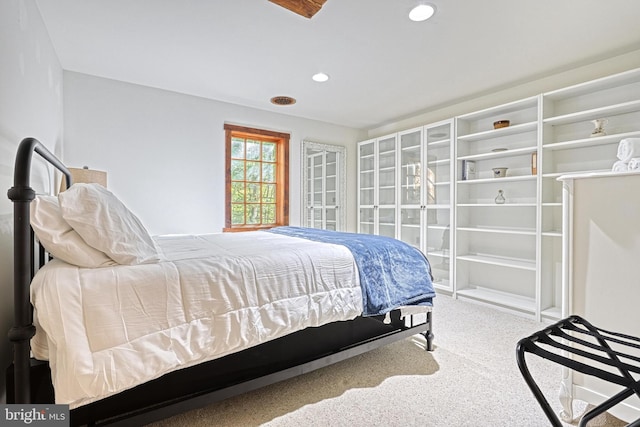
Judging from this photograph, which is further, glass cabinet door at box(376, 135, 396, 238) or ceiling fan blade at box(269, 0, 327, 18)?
glass cabinet door at box(376, 135, 396, 238)

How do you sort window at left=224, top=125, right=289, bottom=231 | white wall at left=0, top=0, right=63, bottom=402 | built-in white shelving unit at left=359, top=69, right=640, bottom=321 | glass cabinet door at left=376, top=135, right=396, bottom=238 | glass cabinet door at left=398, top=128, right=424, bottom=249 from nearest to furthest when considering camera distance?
white wall at left=0, top=0, right=63, bottom=402, built-in white shelving unit at left=359, top=69, right=640, bottom=321, window at left=224, top=125, right=289, bottom=231, glass cabinet door at left=398, top=128, right=424, bottom=249, glass cabinet door at left=376, top=135, right=396, bottom=238

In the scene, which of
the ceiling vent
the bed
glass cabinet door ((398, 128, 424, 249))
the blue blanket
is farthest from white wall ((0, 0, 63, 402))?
glass cabinet door ((398, 128, 424, 249))

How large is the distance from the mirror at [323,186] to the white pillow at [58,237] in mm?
3499

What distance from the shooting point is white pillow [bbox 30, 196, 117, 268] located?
3.95 feet

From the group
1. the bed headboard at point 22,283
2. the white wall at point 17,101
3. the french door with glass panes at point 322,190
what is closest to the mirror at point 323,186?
the french door with glass panes at point 322,190

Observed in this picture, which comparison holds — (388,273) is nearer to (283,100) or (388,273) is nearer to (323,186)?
(283,100)

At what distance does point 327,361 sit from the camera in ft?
6.09

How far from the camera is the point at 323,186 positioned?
4930 mm

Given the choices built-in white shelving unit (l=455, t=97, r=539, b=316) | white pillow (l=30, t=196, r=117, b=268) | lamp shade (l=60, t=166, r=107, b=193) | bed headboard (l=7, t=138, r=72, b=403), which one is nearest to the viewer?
bed headboard (l=7, t=138, r=72, b=403)

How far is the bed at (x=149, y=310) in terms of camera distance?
3.61ft

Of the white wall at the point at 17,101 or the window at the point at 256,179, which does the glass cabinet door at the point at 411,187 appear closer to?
the window at the point at 256,179

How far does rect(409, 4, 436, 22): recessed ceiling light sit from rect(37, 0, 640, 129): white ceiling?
0.05 metres

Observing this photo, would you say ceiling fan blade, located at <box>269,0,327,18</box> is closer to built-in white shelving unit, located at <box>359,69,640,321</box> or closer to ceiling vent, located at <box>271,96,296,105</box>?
ceiling vent, located at <box>271,96,296,105</box>

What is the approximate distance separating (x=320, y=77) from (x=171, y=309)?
266 cm
